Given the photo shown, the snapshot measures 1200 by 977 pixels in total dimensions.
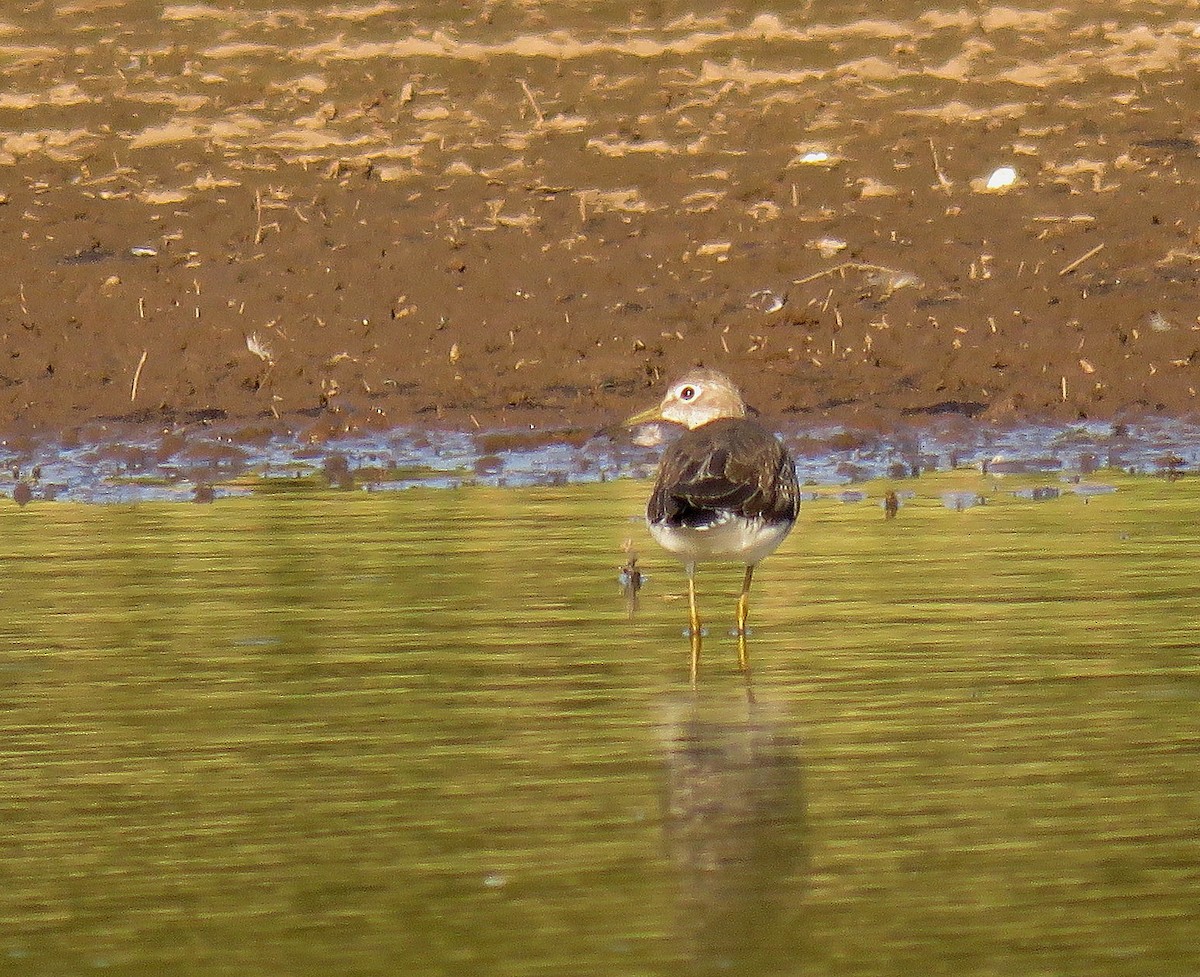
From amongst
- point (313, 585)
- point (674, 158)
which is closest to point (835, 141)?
point (674, 158)

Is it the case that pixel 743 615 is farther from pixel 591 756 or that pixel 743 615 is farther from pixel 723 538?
pixel 591 756

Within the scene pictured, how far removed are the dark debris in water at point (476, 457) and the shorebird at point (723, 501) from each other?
9.32 feet

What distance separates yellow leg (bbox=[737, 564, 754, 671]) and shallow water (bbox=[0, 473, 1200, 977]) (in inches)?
2.8

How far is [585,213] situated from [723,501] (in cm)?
933

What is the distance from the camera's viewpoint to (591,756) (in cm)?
664

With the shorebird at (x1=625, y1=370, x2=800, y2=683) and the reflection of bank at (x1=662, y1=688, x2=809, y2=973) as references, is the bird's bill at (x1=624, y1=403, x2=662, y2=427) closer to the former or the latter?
the shorebird at (x1=625, y1=370, x2=800, y2=683)

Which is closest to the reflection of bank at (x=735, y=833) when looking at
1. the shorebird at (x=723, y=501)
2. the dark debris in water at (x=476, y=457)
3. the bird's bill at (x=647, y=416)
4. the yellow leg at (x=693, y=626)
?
the yellow leg at (x=693, y=626)

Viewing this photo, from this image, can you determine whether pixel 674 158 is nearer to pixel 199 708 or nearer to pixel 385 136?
pixel 385 136

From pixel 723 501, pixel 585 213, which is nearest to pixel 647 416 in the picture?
pixel 723 501

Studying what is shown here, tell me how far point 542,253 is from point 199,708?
10.2m

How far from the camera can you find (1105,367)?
15.5m

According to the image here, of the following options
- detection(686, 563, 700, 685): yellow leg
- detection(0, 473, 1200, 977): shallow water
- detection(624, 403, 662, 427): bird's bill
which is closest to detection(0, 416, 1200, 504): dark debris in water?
detection(624, 403, 662, 427): bird's bill

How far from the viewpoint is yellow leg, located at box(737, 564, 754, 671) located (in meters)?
8.24

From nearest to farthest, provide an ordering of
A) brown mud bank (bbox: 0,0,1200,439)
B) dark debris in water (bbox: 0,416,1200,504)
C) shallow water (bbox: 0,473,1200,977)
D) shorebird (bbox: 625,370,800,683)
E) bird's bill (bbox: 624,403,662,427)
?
1. shallow water (bbox: 0,473,1200,977)
2. shorebird (bbox: 625,370,800,683)
3. bird's bill (bbox: 624,403,662,427)
4. dark debris in water (bbox: 0,416,1200,504)
5. brown mud bank (bbox: 0,0,1200,439)
